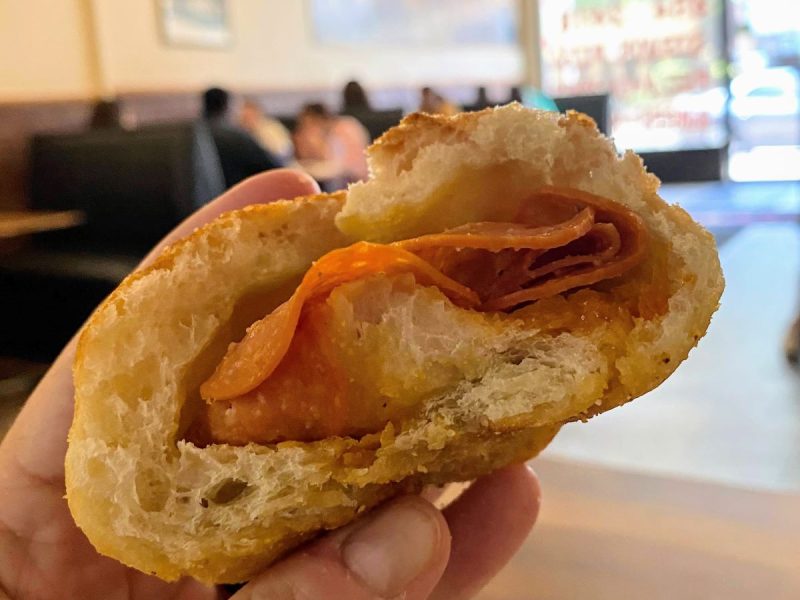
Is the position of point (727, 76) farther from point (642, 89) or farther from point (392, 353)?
point (392, 353)

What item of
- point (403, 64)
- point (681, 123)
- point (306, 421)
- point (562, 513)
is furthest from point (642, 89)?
point (306, 421)

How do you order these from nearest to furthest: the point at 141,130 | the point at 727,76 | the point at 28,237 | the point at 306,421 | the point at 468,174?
the point at 306,421
the point at 468,174
the point at 141,130
the point at 28,237
the point at 727,76

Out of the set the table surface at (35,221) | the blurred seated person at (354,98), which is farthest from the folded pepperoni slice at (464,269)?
the blurred seated person at (354,98)

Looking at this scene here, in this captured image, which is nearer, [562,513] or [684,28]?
[562,513]

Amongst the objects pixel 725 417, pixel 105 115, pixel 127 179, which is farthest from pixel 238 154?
pixel 725 417

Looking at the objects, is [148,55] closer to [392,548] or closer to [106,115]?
[106,115]
